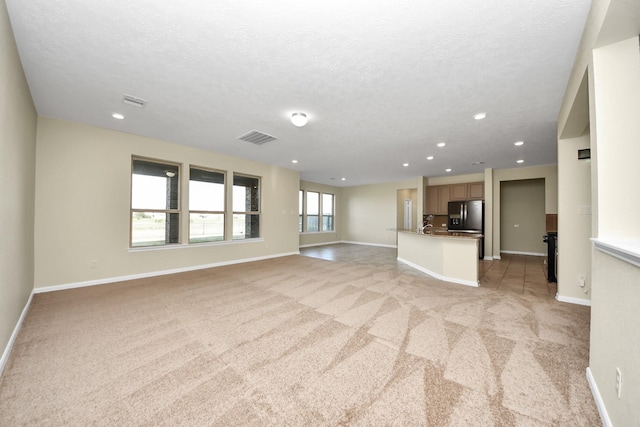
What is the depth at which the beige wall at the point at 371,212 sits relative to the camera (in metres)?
9.31

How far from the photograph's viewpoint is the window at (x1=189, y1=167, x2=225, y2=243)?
17.5 ft

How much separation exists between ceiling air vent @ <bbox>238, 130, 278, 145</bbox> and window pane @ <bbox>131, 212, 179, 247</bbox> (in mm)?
2317

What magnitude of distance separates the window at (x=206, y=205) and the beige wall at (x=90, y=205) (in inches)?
8.9

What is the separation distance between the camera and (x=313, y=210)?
32.3 feet

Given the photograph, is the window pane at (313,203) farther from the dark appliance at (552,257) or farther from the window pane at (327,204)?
the dark appliance at (552,257)

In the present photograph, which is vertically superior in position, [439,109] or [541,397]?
[439,109]

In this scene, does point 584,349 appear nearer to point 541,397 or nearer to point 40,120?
point 541,397

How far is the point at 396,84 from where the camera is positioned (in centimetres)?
264

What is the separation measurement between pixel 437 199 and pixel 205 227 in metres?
7.27

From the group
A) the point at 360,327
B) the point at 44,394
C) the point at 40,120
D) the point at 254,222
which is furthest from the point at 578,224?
the point at 40,120

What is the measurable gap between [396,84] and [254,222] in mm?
5085

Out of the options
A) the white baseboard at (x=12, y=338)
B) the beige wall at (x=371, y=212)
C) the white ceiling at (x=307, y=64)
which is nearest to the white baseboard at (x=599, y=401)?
the white ceiling at (x=307, y=64)

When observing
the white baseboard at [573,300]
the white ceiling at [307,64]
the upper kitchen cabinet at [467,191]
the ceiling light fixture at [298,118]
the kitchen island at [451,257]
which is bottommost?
the white baseboard at [573,300]

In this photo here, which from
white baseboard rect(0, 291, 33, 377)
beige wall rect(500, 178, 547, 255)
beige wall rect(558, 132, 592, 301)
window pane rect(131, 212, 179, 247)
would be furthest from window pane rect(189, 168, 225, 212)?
beige wall rect(500, 178, 547, 255)
